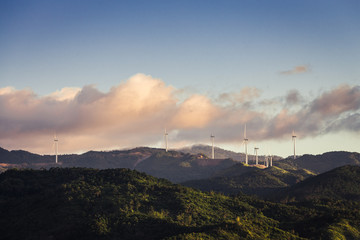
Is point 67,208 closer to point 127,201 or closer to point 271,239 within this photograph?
point 127,201

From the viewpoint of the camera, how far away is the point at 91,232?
6299 inches

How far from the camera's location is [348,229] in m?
181

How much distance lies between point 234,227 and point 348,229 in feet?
168

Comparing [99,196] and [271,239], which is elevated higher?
[99,196]

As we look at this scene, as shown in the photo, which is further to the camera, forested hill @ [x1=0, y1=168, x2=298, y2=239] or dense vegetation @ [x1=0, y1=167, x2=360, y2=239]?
dense vegetation @ [x1=0, y1=167, x2=360, y2=239]

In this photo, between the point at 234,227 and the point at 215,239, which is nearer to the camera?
the point at 215,239

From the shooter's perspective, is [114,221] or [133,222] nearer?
[133,222]

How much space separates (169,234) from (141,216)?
2198 cm

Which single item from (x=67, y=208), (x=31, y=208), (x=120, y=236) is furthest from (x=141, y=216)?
(x=31, y=208)

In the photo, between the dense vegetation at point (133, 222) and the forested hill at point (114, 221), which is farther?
the dense vegetation at point (133, 222)

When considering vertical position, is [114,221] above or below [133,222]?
above

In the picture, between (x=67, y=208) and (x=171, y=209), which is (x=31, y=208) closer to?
(x=67, y=208)

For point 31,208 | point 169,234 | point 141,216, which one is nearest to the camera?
point 169,234

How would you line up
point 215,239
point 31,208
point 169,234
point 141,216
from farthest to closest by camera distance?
1. point 31,208
2. point 141,216
3. point 169,234
4. point 215,239
